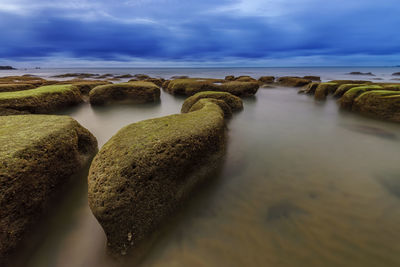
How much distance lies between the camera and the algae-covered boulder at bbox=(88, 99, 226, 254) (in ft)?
8.07

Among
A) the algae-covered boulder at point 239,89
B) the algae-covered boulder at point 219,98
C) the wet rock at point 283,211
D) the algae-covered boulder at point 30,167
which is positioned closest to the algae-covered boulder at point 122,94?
the algae-covered boulder at point 219,98

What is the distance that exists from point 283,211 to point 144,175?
2.49 m

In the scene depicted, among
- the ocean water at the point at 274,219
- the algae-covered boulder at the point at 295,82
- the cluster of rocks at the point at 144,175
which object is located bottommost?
the ocean water at the point at 274,219

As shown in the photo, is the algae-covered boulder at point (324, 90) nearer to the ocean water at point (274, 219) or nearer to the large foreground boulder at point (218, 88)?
the large foreground boulder at point (218, 88)

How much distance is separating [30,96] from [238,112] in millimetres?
10595

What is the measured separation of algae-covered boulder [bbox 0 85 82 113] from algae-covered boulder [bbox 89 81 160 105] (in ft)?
4.08

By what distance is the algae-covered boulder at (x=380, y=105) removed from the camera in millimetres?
8016

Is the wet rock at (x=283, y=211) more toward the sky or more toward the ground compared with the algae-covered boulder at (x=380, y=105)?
more toward the ground

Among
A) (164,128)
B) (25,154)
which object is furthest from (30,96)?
(164,128)

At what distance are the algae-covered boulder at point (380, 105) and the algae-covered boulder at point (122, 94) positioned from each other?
13.1 meters

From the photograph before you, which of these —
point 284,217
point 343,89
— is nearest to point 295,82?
point 343,89

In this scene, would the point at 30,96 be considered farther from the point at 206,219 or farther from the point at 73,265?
the point at 206,219

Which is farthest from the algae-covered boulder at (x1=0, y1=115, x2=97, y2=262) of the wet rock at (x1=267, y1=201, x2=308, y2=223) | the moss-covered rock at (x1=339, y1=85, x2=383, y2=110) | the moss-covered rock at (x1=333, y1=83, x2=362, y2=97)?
the moss-covered rock at (x1=333, y1=83, x2=362, y2=97)

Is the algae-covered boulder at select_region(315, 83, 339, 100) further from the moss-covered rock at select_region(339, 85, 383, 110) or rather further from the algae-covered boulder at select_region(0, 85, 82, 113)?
the algae-covered boulder at select_region(0, 85, 82, 113)
